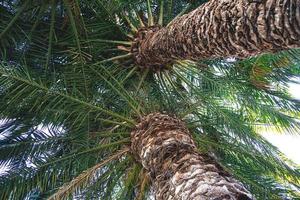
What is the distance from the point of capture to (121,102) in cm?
495

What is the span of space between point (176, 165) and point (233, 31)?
107cm

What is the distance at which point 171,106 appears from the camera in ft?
17.5

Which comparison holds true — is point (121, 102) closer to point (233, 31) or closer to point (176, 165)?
point (176, 165)

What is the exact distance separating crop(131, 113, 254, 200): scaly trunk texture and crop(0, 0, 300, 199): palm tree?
0.06ft

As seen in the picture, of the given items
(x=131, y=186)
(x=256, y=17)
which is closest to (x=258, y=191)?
(x=131, y=186)

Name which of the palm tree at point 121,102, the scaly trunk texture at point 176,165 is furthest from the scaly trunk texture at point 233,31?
the scaly trunk texture at point 176,165

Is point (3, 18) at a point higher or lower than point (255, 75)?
higher

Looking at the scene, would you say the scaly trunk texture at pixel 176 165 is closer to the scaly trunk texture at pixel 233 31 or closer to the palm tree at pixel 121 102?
the palm tree at pixel 121 102

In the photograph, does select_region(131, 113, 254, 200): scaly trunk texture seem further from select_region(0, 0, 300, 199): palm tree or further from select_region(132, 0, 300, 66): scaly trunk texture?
select_region(132, 0, 300, 66): scaly trunk texture

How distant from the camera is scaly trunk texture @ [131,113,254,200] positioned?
8.94 ft

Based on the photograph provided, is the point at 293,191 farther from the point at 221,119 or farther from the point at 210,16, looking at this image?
the point at 210,16

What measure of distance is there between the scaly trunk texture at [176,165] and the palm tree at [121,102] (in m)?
0.02

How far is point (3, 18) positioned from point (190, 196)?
11.2 feet

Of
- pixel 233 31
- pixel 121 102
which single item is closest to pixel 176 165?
pixel 233 31
